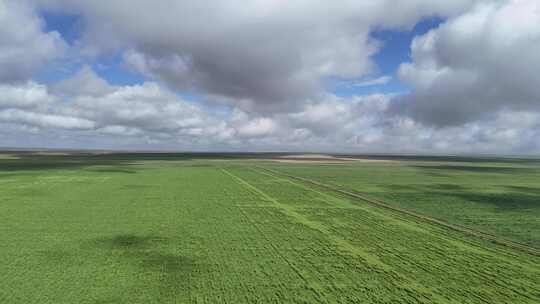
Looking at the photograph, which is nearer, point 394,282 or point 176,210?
point 394,282

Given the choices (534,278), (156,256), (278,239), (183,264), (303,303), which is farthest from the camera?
(278,239)

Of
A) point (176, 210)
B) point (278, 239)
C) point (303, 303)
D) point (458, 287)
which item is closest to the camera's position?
point (303, 303)

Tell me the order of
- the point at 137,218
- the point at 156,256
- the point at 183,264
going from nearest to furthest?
the point at 183,264 < the point at 156,256 < the point at 137,218

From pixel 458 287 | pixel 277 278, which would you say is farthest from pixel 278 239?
pixel 458 287

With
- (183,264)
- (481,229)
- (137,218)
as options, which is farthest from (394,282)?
(137,218)

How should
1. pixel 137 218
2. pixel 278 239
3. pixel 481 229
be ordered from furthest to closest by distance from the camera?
pixel 137 218 < pixel 481 229 < pixel 278 239

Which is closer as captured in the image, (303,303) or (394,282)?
(303,303)

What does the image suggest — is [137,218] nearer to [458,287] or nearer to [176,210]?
[176,210]

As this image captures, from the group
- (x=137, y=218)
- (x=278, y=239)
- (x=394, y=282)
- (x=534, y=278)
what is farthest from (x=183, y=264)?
(x=534, y=278)

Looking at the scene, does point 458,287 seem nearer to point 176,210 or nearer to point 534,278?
point 534,278
